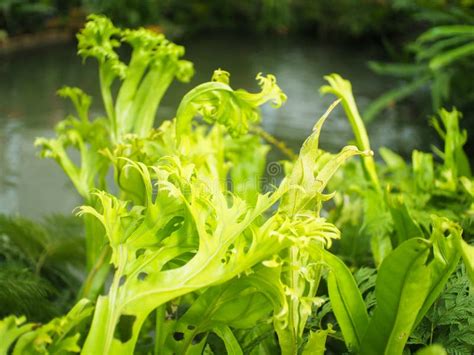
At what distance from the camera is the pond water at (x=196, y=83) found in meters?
2.21

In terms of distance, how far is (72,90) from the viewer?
40.1 inches

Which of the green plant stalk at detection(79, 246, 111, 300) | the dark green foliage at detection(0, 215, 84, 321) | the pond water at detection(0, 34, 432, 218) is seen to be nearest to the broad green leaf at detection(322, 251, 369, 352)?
the green plant stalk at detection(79, 246, 111, 300)

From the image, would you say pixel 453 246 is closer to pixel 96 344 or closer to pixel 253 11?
pixel 96 344

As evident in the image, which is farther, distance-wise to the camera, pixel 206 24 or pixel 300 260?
pixel 206 24

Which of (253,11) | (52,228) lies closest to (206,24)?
(253,11)

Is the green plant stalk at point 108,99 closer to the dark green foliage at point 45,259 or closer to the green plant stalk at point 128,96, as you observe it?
the green plant stalk at point 128,96

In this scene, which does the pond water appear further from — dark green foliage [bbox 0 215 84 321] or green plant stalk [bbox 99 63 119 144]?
green plant stalk [bbox 99 63 119 144]

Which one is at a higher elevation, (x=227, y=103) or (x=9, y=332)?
(x=227, y=103)

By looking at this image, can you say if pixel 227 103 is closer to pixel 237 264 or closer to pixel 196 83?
pixel 237 264

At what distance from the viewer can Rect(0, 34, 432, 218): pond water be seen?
221 centimetres

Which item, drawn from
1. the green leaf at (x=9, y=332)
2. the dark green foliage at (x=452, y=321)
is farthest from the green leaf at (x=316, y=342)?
the green leaf at (x=9, y=332)

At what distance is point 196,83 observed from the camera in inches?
147

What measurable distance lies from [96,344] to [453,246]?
347 mm

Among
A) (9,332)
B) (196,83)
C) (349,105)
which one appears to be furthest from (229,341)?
(196,83)
